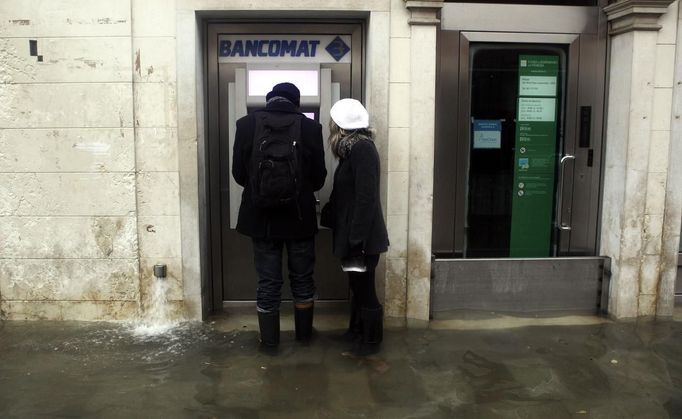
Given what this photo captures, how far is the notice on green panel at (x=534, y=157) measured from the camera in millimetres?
5156

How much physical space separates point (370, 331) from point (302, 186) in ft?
3.79

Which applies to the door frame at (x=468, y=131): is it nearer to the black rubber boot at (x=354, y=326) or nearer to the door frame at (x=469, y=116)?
the door frame at (x=469, y=116)

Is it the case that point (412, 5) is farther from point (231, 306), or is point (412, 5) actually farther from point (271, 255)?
point (231, 306)

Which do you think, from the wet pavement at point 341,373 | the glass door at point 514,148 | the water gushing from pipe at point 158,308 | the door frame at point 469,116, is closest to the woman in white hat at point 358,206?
the wet pavement at point 341,373

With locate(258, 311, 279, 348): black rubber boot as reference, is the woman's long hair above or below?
above

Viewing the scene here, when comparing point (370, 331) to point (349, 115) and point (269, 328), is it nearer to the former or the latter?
point (269, 328)

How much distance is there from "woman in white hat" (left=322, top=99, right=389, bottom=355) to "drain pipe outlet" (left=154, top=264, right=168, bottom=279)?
4.64 feet

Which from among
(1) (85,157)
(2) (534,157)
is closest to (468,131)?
(2) (534,157)

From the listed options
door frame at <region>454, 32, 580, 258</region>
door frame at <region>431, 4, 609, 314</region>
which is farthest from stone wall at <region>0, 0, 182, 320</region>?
door frame at <region>454, 32, 580, 258</region>

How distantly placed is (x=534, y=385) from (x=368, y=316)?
119 centimetres

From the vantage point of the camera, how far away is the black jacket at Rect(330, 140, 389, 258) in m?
4.03

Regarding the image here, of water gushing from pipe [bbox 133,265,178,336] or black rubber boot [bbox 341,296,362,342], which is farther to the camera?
water gushing from pipe [bbox 133,265,178,336]

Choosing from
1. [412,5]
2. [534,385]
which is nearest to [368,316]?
[534,385]

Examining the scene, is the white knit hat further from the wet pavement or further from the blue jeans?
the wet pavement
